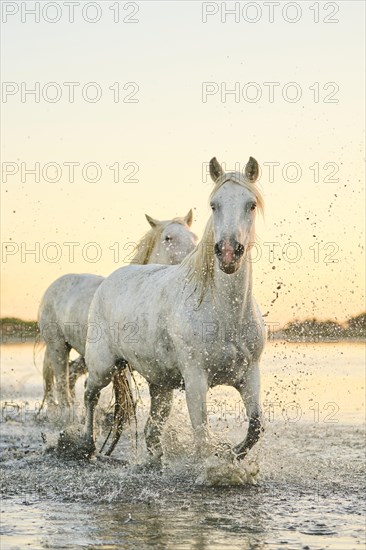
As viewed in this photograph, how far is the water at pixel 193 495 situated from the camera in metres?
5.46

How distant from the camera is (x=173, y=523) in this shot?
5.89m

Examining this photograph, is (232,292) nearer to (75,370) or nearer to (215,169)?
(215,169)

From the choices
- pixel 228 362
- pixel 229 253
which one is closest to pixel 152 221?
pixel 228 362

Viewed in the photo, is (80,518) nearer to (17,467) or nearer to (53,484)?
(53,484)

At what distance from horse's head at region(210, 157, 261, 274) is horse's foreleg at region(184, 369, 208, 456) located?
2.81 feet

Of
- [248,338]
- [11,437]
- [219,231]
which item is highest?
[219,231]

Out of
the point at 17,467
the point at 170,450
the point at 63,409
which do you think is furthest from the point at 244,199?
the point at 63,409

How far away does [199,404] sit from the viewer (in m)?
7.14

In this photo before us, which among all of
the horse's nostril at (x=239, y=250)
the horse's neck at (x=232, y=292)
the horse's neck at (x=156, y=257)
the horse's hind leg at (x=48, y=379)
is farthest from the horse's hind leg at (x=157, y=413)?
the horse's hind leg at (x=48, y=379)

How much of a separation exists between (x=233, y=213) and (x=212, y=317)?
819 millimetres

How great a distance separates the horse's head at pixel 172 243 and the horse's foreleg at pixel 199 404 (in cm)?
293

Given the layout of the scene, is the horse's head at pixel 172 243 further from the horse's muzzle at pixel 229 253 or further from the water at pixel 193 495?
the horse's muzzle at pixel 229 253

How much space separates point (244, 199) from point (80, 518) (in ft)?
7.42

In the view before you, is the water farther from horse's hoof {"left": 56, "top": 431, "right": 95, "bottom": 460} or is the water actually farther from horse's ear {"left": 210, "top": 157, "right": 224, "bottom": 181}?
horse's ear {"left": 210, "top": 157, "right": 224, "bottom": 181}
